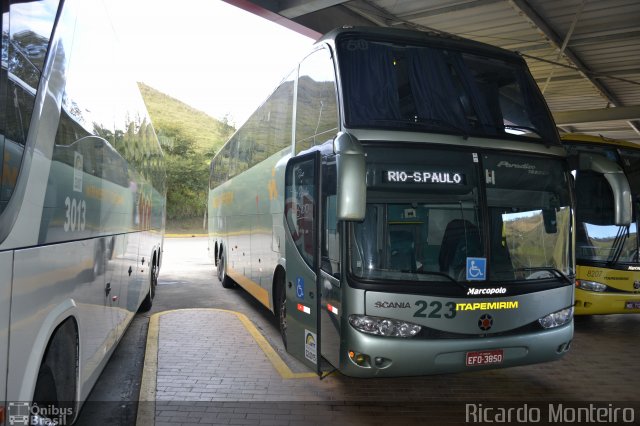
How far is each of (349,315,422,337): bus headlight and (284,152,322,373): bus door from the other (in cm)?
57

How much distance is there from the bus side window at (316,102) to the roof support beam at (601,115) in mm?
13169

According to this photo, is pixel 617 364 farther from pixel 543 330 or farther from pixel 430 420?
pixel 430 420

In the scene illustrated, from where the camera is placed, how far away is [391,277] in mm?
4738

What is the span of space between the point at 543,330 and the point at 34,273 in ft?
14.5

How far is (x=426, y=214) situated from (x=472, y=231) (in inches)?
17.8

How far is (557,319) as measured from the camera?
5277mm

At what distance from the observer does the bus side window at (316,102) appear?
5.37 metres

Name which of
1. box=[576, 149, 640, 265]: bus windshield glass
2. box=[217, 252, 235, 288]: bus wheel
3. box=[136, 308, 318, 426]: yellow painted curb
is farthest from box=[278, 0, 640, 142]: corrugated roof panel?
box=[217, 252, 235, 288]: bus wheel

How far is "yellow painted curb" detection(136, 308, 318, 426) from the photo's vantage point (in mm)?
4953

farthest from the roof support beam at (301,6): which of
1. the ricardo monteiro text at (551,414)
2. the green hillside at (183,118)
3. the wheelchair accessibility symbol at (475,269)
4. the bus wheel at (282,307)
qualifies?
the green hillside at (183,118)

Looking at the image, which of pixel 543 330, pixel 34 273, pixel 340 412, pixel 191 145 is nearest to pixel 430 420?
pixel 340 412

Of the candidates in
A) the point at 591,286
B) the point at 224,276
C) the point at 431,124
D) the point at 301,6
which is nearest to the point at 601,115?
the point at 591,286

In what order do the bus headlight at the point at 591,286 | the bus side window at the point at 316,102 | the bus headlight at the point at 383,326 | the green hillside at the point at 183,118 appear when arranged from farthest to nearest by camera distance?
1. the green hillside at the point at 183,118
2. the bus headlight at the point at 591,286
3. the bus side window at the point at 316,102
4. the bus headlight at the point at 383,326

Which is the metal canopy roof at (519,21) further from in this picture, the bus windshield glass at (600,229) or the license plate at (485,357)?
the license plate at (485,357)
